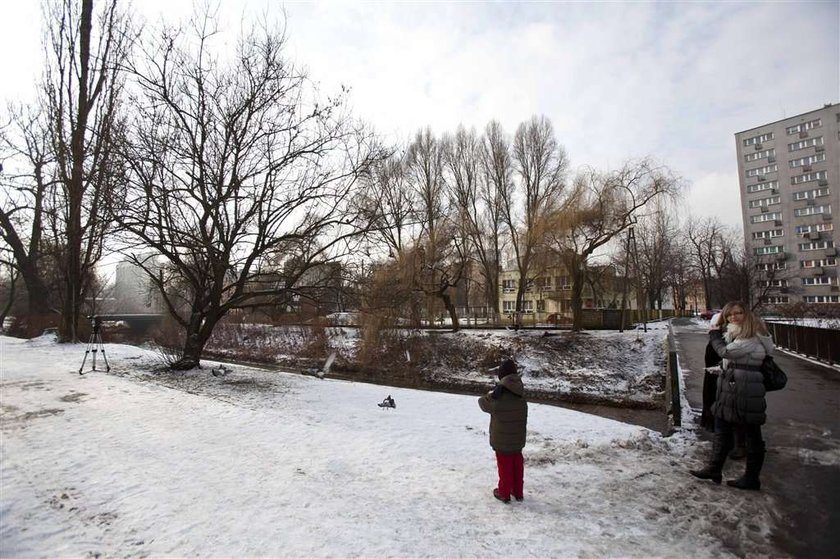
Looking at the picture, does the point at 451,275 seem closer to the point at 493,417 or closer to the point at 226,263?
the point at 226,263

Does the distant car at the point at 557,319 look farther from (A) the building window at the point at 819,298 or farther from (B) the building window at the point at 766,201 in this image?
(B) the building window at the point at 766,201

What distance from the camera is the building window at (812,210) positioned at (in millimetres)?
63094

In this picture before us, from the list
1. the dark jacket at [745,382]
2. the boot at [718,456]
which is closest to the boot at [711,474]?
the boot at [718,456]

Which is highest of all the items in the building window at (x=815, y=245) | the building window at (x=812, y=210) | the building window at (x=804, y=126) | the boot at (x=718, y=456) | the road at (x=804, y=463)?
the building window at (x=804, y=126)

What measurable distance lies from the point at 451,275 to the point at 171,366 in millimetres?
19038

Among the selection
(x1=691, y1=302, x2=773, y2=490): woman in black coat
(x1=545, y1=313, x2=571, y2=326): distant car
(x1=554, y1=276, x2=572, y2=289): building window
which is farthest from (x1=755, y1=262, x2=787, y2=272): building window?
(x1=691, y1=302, x2=773, y2=490): woman in black coat

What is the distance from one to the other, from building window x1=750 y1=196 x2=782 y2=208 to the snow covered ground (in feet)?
257

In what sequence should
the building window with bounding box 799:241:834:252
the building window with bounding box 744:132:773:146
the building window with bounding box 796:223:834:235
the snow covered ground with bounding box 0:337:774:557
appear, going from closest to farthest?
the snow covered ground with bounding box 0:337:774:557 < the building window with bounding box 799:241:834:252 < the building window with bounding box 796:223:834:235 < the building window with bounding box 744:132:773:146

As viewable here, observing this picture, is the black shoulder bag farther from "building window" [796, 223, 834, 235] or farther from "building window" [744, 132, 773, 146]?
"building window" [744, 132, 773, 146]

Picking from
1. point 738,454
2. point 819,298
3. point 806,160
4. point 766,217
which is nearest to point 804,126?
point 806,160

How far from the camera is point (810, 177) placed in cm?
6488

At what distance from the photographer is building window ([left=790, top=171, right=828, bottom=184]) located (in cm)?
6372

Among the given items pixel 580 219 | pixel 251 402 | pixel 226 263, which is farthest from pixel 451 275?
pixel 251 402

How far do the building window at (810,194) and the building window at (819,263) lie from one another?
8.95 metres
